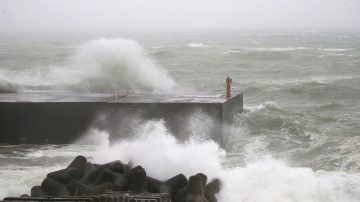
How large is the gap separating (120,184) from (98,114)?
18.7ft

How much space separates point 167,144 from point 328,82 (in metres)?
16.1

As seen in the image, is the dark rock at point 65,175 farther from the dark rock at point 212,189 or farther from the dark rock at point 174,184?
the dark rock at point 212,189

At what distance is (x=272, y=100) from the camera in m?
21.9

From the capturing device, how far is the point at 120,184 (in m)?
8.30

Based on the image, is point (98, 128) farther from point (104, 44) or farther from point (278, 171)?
point (104, 44)

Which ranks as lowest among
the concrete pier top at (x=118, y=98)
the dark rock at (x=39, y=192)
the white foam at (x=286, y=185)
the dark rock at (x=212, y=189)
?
the white foam at (x=286, y=185)

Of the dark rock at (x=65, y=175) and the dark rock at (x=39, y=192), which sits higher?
the dark rock at (x=65, y=175)

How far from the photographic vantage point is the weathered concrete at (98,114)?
13477 millimetres

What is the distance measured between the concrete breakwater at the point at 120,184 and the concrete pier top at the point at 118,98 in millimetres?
5062

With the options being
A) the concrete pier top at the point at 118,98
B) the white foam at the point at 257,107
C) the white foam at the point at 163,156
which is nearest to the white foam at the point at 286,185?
the white foam at the point at 163,156

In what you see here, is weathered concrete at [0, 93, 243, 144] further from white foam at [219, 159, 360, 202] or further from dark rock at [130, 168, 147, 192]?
dark rock at [130, 168, 147, 192]

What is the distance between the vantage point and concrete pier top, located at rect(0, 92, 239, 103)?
1401 centimetres

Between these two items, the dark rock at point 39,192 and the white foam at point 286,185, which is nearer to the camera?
the dark rock at point 39,192

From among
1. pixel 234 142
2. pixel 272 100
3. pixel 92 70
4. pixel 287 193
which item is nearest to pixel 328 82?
pixel 272 100
